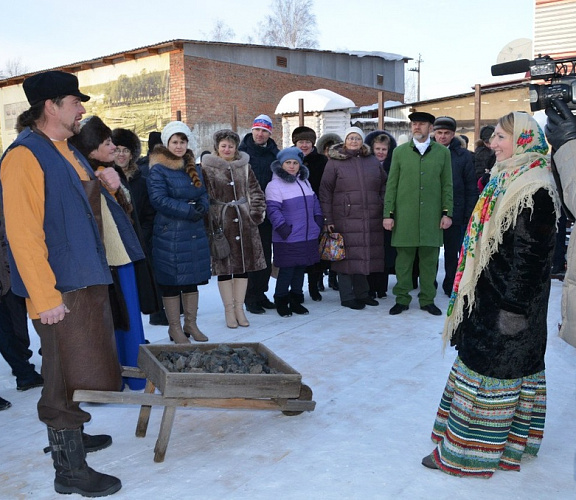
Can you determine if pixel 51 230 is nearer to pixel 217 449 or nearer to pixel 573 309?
pixel 217 449

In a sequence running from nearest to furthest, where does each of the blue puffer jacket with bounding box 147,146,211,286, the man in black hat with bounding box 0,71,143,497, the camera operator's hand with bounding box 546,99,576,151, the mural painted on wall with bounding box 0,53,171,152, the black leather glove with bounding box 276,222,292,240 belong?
1. the camera operator's hand with bounding box 546,99,576,151
2. the man in black hat with bounding box 0,71,143,497
3. the blue puffer jacket with bounding box 147,146,211,286
4. the black leather glove with bounding box 276,222,292,240
5. the mural painted on wall with bounding box 0,53,171,152

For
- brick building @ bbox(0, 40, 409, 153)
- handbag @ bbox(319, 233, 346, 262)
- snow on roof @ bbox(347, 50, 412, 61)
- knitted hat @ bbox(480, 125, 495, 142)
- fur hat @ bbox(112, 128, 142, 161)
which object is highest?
snow on roof @ bbox(347, 50, 412, 61)

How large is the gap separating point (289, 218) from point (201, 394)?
10.5 feet

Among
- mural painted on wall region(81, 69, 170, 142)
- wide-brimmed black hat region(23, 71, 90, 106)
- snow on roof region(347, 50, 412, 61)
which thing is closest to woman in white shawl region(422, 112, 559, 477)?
wide-brimmed black hat region(23, 71, 90, 106)

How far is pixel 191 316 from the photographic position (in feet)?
17.5

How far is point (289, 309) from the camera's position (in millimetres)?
6172

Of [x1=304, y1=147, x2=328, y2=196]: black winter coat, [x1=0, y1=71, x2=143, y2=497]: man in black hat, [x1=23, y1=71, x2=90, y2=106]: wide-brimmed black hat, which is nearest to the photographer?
[x1=0, y1=71, x2=143, y2=497]: man in black hat

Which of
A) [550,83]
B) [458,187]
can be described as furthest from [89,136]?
[458,187]

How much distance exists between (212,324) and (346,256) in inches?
62.2

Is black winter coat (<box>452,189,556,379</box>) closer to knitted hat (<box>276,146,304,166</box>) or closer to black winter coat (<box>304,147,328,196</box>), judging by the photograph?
knitted hat (<box>276,146,304,166</box>)

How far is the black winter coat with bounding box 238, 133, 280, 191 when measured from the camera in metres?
6.36

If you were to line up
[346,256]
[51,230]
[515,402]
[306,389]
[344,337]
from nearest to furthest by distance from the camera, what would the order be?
1. [51,230]
2. [515,402]
3. [306,389]
4. [344,337]
5. [346,256]

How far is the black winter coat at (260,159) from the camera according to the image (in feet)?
20.9

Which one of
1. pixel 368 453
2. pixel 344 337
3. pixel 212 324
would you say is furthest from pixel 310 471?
pixel 212 324
